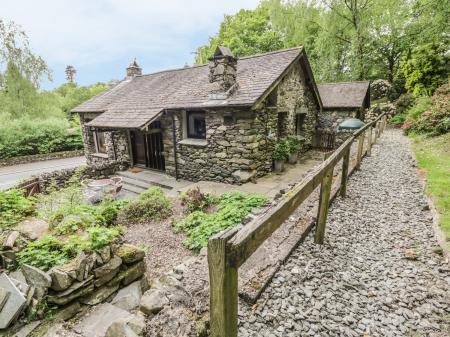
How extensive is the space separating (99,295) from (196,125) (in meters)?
7.03

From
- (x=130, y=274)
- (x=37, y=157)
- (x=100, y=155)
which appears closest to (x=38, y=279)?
(x=130, y=274)

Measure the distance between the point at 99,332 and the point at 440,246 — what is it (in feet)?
15.3

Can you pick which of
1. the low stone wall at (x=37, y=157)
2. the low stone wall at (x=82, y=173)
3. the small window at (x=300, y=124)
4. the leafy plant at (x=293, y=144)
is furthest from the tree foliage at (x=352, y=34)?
the leafy plant at (x=293, y=144)

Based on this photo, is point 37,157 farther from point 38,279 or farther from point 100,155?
point 38,279

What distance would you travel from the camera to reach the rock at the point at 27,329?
2608 mm

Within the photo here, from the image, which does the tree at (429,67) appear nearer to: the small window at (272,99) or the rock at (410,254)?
the small window at (272,99)

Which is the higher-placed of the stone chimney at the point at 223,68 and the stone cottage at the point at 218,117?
the stone chimney at the point at 223,68

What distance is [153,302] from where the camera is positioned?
2.62 m

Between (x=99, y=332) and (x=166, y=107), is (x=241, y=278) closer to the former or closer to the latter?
(x=99, y=332)

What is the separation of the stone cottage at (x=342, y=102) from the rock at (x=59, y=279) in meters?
16.5

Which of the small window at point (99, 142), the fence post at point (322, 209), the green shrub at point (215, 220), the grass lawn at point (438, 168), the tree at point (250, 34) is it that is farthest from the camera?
the tree at point (250, 34)

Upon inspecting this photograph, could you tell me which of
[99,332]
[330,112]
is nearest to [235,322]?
[99,332]

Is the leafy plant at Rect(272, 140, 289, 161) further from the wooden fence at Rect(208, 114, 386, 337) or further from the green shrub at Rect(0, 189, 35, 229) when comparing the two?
the green shrub at Rect(0, 189, 35, 229)

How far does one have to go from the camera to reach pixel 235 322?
1.94 meters
